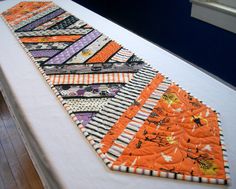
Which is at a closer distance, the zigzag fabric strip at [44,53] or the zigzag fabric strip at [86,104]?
the zigzag fabric strip at [86,104]

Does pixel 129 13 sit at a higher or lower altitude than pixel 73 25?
lower

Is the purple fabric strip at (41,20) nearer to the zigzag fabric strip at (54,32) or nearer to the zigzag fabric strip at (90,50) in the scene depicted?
the zigzag fabric strip at (54,32)

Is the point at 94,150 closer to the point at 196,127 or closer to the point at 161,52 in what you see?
→ the point at 196,127

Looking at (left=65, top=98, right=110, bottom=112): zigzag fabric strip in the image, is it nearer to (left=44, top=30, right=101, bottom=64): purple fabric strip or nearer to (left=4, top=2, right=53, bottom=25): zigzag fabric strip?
(left=44, top=30, right=101, bottom=64): purple fabric strip

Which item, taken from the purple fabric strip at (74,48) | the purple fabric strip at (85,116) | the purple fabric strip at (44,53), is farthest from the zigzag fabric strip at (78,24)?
the purple fabric strip at (85,116)

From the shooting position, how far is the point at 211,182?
0.79m

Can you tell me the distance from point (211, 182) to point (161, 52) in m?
0.87

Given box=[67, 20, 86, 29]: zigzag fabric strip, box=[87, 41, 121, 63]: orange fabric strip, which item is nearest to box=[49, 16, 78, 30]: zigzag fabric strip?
box=[67, 20, 86, 29]: zigzag fabric strip

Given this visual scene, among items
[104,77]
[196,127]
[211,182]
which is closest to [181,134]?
[196,127]

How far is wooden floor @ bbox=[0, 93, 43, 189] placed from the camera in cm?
150

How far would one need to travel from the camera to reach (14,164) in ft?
5.28

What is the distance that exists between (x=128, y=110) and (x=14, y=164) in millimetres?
970

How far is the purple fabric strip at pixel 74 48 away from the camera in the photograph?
1.41 meters

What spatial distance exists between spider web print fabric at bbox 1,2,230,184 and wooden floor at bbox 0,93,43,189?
0.66 metres
